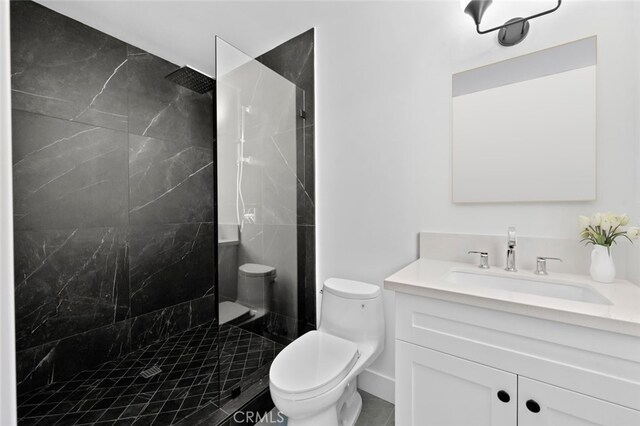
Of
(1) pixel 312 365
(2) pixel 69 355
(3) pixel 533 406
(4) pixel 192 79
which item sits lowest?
(2) pixel 69 355

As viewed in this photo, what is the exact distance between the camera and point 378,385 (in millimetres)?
1758

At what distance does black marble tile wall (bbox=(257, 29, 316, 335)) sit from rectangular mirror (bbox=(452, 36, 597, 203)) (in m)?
0.98

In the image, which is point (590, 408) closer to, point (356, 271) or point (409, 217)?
point (409, 217)

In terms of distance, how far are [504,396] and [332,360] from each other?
2.41 feet

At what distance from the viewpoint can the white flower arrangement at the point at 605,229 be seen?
104 centimetres

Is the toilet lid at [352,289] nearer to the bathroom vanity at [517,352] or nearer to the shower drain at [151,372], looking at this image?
the bathroom vanity at [517,352]

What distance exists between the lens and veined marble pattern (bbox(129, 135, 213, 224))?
2236 mm

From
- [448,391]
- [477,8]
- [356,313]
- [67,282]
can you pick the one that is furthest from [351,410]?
[477,8]

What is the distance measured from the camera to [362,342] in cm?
155

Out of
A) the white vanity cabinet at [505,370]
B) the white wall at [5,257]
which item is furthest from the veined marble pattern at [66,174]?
the white vanity cabinet at [505,370]

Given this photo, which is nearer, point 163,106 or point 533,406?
point 533,406

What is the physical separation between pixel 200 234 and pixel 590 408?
2738 mm

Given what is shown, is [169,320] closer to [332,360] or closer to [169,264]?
[169,264]

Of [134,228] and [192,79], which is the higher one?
[192,79]
